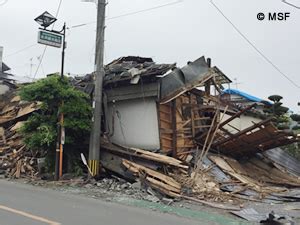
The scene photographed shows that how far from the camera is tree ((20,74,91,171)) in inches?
562

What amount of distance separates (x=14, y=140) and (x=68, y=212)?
11587 millimetres

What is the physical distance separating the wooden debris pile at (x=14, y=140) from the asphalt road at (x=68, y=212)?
4854mm

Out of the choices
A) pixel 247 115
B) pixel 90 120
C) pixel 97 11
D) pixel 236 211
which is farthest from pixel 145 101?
pixel 247 115

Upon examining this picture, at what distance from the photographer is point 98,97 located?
1475cm

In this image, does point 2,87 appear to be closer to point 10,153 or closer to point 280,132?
point 10,153

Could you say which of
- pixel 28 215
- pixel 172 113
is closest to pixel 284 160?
pixel 172 113

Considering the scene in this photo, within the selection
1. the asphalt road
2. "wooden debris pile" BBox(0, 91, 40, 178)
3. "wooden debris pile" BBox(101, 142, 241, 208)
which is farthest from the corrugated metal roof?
"wooden debris pile" BBox(0, 91, 40, 178)

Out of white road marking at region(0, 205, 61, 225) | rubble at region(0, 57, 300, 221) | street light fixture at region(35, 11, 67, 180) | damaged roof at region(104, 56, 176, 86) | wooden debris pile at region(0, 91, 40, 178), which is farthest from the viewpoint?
wooden debris pile at region(0, 91, 40, 178)

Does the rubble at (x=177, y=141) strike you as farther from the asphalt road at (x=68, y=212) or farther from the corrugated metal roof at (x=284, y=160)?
the asphalt road at (x=68, y=212)

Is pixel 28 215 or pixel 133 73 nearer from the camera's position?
pixel 28 215

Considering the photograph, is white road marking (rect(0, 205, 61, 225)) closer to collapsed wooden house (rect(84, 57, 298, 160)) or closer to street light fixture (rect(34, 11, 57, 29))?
collapsed wooden house (rect(84, 57, 298, 160))

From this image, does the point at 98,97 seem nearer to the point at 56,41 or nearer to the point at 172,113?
the point at 56,41

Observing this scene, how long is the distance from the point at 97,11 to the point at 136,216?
953 cm

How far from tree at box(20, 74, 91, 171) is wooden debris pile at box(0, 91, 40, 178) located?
1.69 meters
